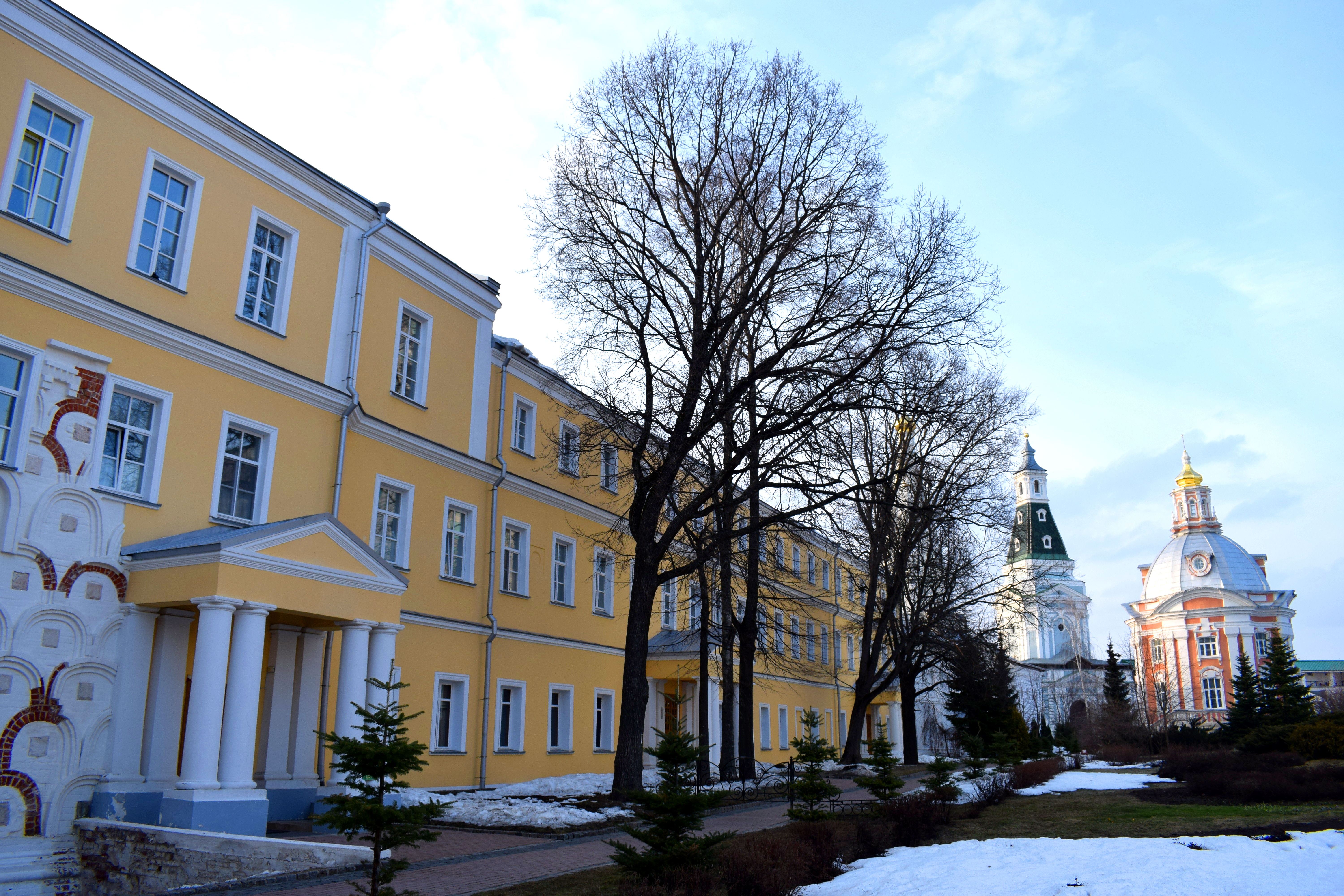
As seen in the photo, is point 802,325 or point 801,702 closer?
point 802,325

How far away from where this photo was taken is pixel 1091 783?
72.5 ft

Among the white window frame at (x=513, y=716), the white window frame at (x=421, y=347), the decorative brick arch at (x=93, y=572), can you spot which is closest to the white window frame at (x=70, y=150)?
the decorative brick arch at (x=93, y=572)

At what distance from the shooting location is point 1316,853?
9438 mm

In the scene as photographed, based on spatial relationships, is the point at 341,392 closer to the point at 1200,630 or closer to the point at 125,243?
the point at 125,243

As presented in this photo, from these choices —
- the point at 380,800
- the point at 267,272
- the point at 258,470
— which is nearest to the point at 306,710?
the point at 258,470

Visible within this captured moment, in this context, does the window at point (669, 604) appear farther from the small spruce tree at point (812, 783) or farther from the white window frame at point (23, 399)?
the white window frame at point (23, 399)

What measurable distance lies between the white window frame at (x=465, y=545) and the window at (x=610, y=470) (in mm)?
5680

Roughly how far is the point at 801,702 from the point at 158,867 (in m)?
32.7

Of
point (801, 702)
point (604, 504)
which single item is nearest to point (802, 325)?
point (604, 504)

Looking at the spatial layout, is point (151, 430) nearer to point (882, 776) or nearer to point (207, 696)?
point (207, 696)

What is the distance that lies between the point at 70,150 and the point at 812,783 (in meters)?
14.1

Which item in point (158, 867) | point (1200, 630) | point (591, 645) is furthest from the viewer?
point (1200, 630)

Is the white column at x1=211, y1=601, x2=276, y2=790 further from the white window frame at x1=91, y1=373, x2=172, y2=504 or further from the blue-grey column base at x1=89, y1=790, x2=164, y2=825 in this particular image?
the white window frame at x1=91, y1=373, x2=172, y2=504

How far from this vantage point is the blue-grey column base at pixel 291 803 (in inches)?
568
